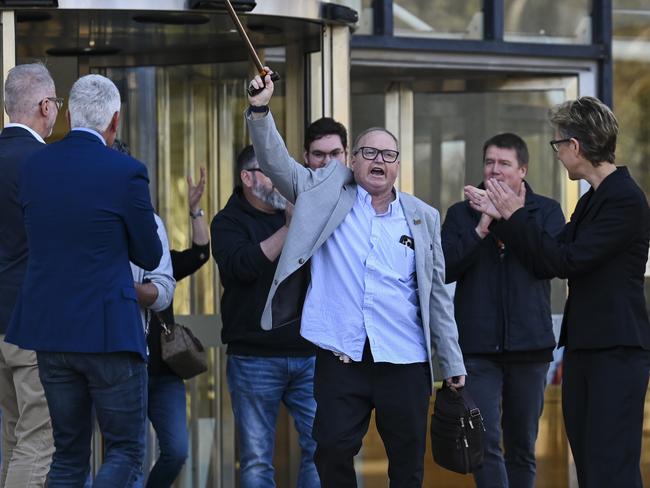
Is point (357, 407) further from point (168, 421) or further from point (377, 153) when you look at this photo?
point (168, 421)

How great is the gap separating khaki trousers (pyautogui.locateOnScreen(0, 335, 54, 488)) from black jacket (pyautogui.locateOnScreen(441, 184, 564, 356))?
198 cm

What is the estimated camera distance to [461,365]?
559 cm

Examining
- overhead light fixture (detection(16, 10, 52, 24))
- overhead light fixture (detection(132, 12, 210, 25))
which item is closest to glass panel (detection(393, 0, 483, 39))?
overhead light fixture (detection(132, 12, 210, 25))

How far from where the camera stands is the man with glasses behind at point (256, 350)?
621 cm

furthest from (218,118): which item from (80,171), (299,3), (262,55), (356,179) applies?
(80,171)

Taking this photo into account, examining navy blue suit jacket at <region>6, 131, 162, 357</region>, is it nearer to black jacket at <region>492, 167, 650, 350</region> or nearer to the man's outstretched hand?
the man's outstretched hand

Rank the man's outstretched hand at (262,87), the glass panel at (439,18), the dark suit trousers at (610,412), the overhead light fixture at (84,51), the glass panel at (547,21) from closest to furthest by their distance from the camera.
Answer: the man's outstretched hand at (262,87) → the dark suit trousers at (610,412) → the overhead light fixture at (84,51) → the glass panel at (439,18) → the glass panel at (547,21)

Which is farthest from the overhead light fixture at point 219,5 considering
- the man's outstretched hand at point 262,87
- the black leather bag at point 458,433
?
the black leather bag at point 458,433

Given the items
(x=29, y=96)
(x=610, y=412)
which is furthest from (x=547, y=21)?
(x=29, y=96)

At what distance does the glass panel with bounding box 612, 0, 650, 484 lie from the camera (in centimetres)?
859

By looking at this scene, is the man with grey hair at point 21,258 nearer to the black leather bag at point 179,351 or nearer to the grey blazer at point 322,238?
the black leather bag at point 179,351

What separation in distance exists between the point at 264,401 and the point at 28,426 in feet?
3.85

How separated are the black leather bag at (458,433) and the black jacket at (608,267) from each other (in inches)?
A: 18.9

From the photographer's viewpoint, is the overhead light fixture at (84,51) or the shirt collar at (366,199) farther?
the overhead light fixture at (84,51)
